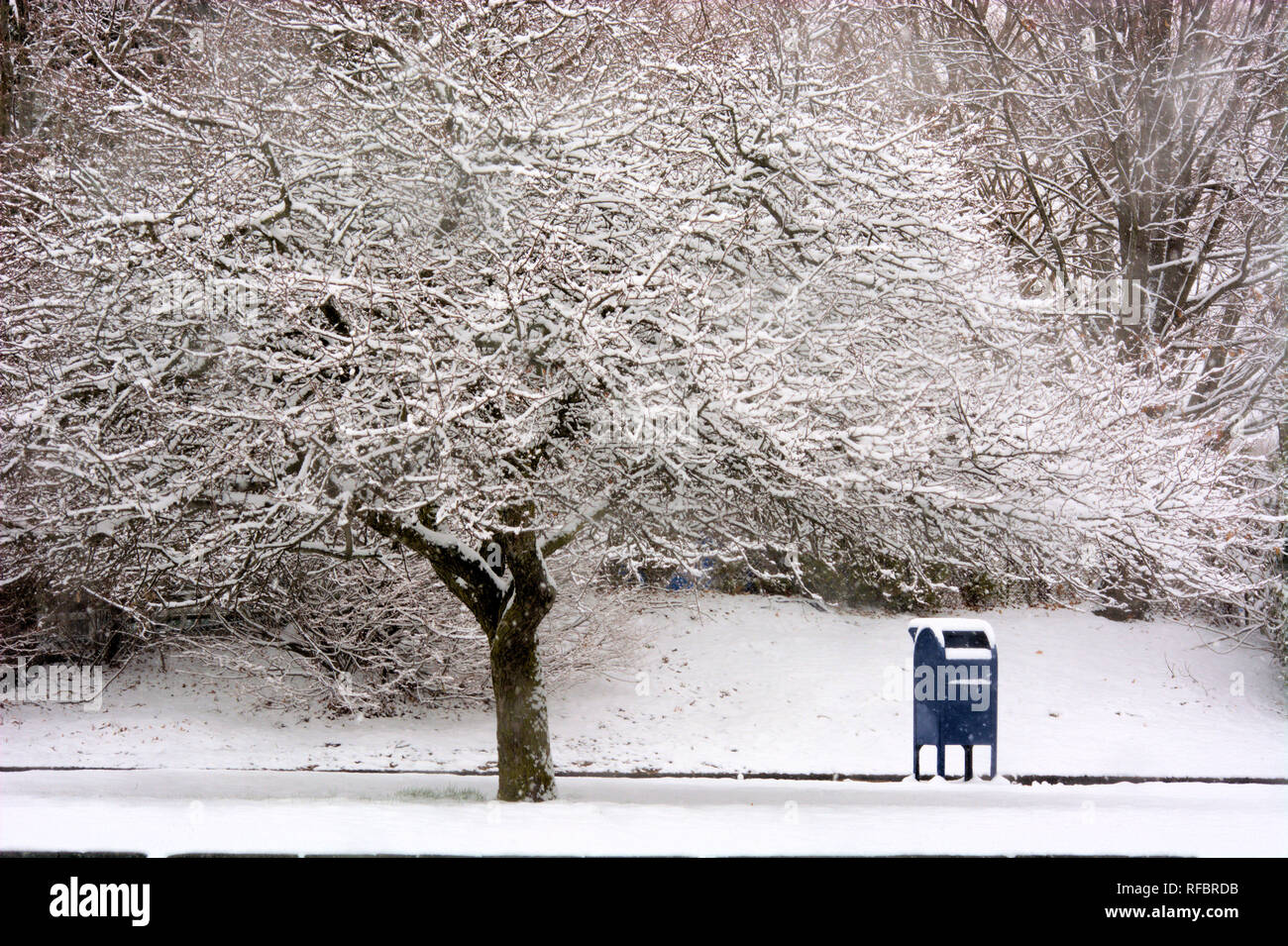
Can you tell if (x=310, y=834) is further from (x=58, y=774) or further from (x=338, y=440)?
(x=58, y=774)

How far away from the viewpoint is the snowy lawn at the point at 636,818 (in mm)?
6191

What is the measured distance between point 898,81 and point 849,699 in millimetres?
9130

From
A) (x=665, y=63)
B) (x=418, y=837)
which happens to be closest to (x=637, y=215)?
(x=665, y=63)

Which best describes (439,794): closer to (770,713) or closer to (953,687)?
(953,687)

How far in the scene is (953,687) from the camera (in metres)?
9.34

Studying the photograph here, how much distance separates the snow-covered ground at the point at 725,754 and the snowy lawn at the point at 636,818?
4 centimetres

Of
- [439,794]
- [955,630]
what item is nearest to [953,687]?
[955,630]

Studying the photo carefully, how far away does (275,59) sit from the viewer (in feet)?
27.9

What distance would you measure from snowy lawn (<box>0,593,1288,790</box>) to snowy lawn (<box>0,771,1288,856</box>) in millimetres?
2315

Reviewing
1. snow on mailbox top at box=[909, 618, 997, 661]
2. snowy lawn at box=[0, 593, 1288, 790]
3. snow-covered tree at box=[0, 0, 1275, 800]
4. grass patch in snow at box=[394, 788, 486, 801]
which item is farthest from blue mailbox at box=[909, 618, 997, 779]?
grass patch in snow at box=[394, 788, 486, 801]

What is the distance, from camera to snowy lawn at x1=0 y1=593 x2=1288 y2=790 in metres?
13.1

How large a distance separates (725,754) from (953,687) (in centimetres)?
456

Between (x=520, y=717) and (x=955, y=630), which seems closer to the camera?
(x=520, y=717)

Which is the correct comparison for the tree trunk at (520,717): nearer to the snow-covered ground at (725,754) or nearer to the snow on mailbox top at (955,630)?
the snow-covered ground at (725,754)
